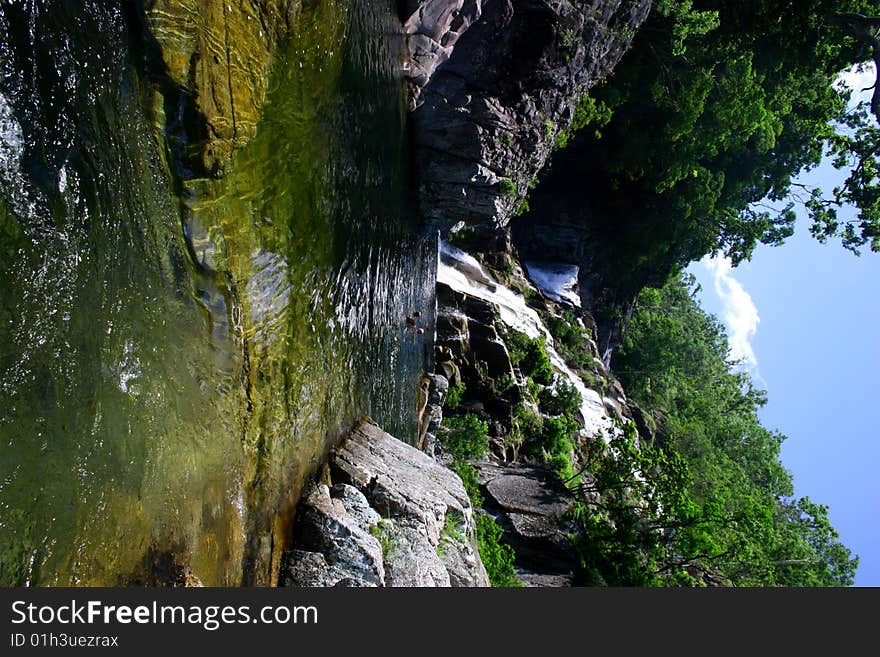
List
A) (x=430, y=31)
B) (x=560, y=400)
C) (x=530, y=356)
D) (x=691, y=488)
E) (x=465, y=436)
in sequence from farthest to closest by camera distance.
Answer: (x=691, y=488), (x=560, y=400), (x=530, y=356), (x=465, y=436), (x=430, y=31)

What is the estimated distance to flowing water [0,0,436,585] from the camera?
11.6 ft

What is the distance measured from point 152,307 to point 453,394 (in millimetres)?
13328

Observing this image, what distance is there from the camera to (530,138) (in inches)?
541

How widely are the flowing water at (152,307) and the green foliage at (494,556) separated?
5.84 metres

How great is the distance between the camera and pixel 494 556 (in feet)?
42.3

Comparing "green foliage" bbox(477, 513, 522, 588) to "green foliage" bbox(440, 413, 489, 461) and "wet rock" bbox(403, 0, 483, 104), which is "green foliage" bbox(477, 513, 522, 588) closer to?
"green foliage" bbox(440, 413, 489, 461)

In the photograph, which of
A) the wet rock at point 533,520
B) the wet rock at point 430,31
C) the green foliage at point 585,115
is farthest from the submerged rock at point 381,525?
the green foliage at point 585,115

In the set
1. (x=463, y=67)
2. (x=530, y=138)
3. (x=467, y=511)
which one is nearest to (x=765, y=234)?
(x=530, y=138)

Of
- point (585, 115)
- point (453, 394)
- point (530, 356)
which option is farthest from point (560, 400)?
point (585, 115)

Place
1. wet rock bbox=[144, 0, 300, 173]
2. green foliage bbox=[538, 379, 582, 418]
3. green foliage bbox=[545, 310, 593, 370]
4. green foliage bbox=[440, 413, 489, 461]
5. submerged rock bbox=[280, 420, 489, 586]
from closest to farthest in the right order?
wet rock bbox=[144, 0, 300, 173] → submerged rock bbox=[280, 420, 489, 586] → green foliage bbox=[440, 413, 489, 461] → green foliage bbox=[538, 379, 582, 418] → green foliage bbox=[545, 310, 593, 370]

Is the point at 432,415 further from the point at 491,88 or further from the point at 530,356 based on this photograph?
the point at 491,88

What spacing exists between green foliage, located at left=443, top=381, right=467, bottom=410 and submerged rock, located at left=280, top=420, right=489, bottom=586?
7.29 m

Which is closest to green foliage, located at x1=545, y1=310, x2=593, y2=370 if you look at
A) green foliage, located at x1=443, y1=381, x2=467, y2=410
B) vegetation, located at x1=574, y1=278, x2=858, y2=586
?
vegetation, located at x1=574, y1=278, x2=858, y2=586

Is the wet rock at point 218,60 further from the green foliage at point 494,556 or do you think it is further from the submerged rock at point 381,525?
the green foliage at point 494,556
